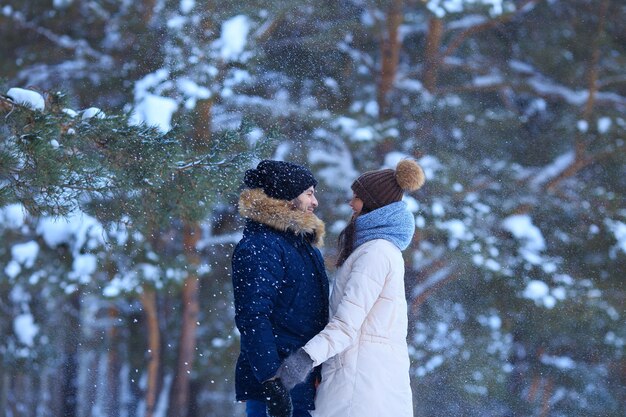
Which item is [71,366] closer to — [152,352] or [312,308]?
[152,352]

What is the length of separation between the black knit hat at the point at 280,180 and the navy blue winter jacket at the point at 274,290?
4 cm

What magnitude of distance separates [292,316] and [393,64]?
7.79 m

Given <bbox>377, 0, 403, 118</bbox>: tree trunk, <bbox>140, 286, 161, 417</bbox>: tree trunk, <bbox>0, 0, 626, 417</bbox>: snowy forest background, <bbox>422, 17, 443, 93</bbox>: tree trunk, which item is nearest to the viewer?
<bbox>0, 0, 626, 417</bbox>: snowy forest background

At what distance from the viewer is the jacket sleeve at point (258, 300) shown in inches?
102

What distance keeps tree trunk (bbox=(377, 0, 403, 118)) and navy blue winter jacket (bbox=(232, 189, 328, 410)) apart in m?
7.29

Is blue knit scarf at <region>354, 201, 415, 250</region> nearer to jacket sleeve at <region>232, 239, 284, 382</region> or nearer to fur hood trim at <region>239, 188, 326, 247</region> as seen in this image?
fur hood trim at <region>239, 188, 326, 247</region>

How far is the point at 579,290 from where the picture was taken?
31.1 ft

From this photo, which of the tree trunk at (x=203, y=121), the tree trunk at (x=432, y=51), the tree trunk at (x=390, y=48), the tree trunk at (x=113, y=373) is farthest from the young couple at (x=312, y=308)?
the tree trunk at (x=113, y=373)

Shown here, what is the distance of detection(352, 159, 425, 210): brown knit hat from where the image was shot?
2973 mm

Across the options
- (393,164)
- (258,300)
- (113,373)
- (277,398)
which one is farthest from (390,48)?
(277,398)

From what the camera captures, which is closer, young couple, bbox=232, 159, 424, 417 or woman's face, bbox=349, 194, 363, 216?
young couple, bbox=232, 159, 424, 417

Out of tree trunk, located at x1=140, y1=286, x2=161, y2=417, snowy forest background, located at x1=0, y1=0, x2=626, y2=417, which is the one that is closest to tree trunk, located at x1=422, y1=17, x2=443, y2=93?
snowy forest background, located at x1=0, y1=0, x2=626, y2=417

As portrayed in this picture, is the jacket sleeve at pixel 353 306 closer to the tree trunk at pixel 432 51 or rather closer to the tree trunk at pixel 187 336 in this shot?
the tree trunk at pixel 187 336

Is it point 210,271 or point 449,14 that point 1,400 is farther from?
point 449,14
